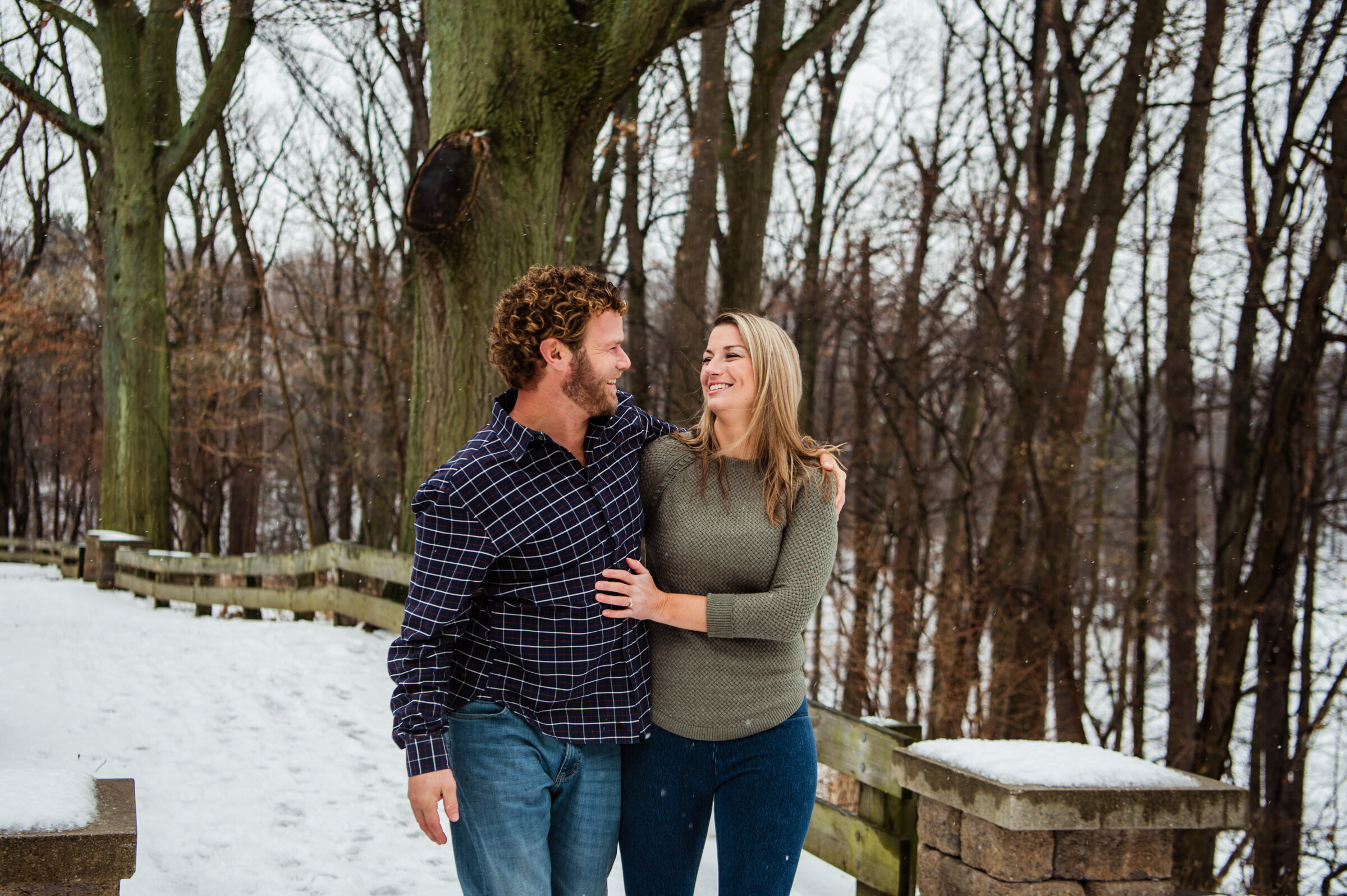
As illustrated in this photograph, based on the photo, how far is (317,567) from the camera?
8.81m

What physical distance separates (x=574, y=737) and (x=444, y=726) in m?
0.28

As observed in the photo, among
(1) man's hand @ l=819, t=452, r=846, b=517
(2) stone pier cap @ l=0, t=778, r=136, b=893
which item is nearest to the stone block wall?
(1) man's hand @ l=819, t=452, r=846, b=517

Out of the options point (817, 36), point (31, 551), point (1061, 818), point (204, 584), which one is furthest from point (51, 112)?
point (1061, 818)

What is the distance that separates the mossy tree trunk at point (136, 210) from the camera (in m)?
12.7

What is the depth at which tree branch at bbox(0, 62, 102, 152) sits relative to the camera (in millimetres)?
11781

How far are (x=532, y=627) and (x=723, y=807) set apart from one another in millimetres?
600

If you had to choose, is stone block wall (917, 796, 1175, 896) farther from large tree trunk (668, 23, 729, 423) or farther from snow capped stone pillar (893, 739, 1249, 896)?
large tree trunk (668, 23, 729, 423)

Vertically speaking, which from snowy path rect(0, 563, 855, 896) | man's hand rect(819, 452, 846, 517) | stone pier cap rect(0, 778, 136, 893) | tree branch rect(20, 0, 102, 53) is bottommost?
snowy path rect(0, 563, 855, 896)

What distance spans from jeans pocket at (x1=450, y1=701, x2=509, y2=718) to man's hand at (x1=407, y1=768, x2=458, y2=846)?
0.52ft

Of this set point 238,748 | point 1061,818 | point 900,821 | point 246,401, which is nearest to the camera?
point 1061,818

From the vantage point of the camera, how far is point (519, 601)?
7.14 ft

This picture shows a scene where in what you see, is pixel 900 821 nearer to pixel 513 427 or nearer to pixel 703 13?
pixel 513 427

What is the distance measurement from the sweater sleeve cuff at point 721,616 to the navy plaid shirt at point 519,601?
17 centimetres

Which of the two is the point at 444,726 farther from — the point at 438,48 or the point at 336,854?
the point at 438,48
